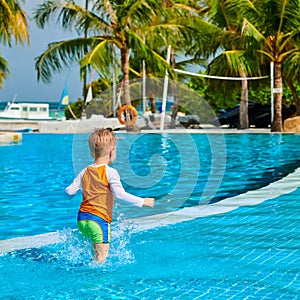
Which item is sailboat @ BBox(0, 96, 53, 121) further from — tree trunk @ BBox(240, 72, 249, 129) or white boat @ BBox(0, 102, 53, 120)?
tree trunk @ BBox(240, 72, 249, 129)

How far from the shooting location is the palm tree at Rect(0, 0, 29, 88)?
19.2m

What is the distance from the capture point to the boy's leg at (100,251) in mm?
3783

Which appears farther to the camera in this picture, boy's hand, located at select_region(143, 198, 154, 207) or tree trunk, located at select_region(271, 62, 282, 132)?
tree trunk, located at select_region(271, 62, 282, 132)

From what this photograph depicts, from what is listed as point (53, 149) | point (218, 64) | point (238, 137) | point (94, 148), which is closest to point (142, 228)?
point (94, 148)

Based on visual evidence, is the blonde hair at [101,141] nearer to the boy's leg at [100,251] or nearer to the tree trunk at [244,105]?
the boy's leg at [100,251]

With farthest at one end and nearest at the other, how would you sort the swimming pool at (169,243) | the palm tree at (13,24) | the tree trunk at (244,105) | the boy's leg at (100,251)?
the tree trunk at (244,105)
the palm tree at (13,24)
the boy's leg at (100,251)
the swimming pool at (169,243)

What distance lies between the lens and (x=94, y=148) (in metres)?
3.76

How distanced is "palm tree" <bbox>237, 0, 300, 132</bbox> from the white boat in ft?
96.0

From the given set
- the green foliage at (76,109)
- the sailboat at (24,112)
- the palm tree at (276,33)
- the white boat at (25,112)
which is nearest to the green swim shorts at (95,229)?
the palm tree at (276,33)

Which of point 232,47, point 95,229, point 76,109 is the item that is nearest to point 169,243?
point 95,229

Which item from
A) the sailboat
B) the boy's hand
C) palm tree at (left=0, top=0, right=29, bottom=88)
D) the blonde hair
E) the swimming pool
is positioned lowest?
Answer: the swimming pool

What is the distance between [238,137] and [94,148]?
1769 centimetres

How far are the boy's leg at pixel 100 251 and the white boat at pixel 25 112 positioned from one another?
46.5 meters

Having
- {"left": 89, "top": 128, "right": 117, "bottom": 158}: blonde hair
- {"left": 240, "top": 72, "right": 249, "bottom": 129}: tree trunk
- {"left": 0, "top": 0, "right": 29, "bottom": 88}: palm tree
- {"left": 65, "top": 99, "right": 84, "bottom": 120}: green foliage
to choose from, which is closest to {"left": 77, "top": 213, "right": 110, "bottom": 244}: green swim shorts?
{"left": 89, "top": 128, "right": 117, "bottom": 158}: blonde hair
